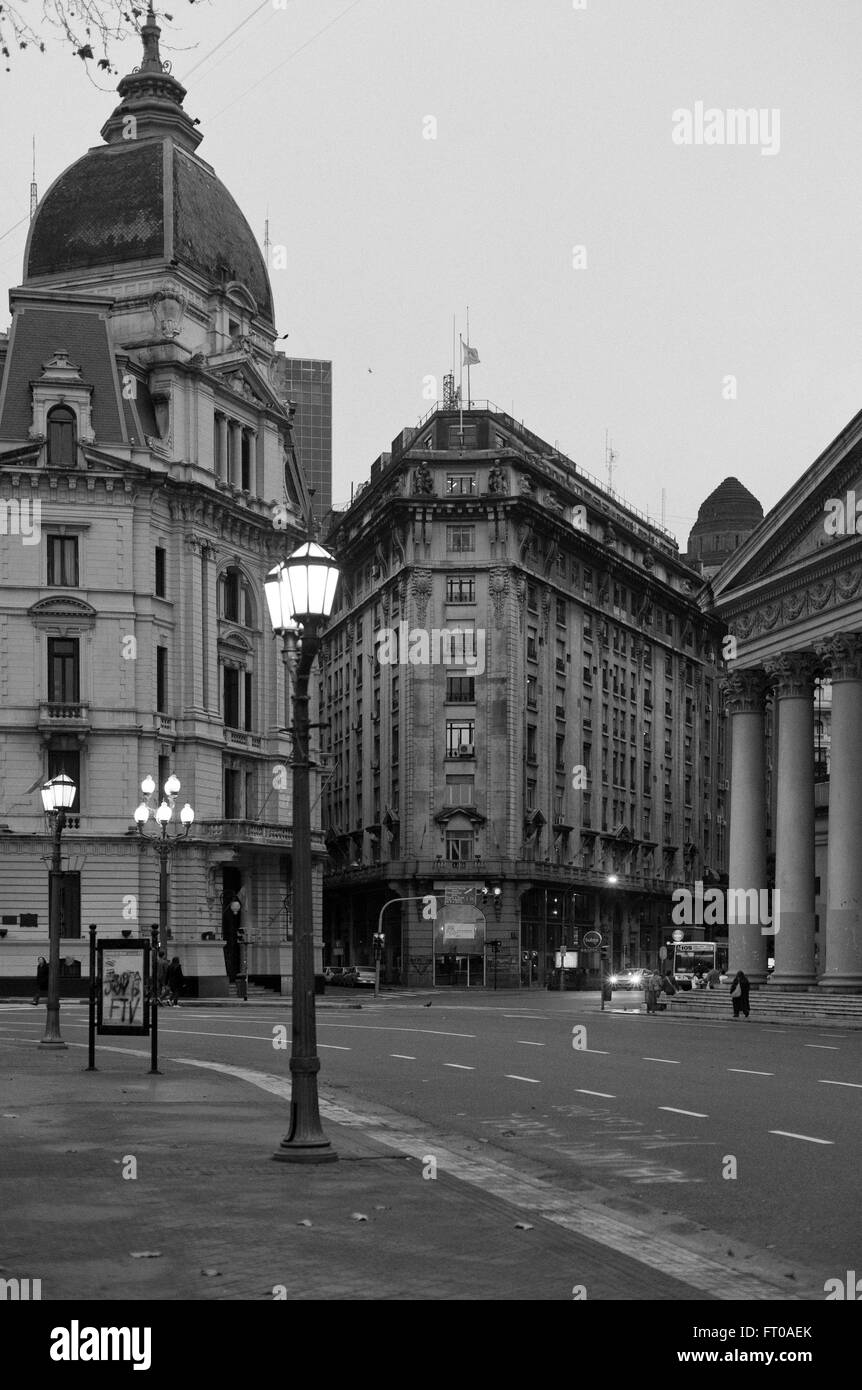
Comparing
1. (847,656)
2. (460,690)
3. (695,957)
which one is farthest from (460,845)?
(847,656)

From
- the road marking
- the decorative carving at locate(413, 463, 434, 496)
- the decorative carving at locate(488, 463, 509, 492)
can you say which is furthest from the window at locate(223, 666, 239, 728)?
the road marking

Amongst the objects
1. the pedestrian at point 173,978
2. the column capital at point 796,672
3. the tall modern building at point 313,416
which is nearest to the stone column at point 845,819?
the column capital at point 796,672

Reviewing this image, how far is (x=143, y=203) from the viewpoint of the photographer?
8375cm

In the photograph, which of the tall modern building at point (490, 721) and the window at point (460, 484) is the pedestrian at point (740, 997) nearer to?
the tall modern building at point (490, 721)

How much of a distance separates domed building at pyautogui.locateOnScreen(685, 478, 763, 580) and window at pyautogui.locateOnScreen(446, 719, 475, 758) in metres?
60.4

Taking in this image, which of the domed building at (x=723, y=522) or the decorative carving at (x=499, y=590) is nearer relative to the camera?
the decorative carving at (x=499, y=590)

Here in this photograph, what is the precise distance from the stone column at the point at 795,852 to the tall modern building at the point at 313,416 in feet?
357

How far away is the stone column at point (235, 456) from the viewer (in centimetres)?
8438

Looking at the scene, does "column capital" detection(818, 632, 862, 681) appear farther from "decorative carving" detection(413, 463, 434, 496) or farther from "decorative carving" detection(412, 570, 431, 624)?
"decorative carving" detection(413, 463, 434, 496)

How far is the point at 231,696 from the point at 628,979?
29.3 m

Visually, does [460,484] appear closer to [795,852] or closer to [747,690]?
[747,690]

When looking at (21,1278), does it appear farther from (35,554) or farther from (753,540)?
(35,554)

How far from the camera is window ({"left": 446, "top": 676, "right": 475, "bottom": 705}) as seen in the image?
99375 millimetres

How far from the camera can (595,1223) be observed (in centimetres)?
1268
